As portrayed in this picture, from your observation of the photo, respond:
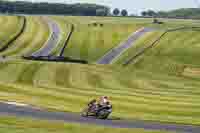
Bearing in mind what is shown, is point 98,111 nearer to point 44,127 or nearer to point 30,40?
point 44,127

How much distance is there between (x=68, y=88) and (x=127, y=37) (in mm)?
69796

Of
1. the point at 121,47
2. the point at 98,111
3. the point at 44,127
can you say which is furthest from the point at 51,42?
the point at 44,127

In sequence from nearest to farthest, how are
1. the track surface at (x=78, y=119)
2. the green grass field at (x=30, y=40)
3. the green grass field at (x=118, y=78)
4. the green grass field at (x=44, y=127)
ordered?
1. the green grass field at (x=44, y=127)
2. the track surface at (x=78, y=119)
3. the green grass field at (x=118, y=78)
4. the green grass field at (x=30, y=40)

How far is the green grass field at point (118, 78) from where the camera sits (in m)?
54.5

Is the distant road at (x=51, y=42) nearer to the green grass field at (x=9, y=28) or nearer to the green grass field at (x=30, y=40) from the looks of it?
the green grass field at (x=30, y=40)

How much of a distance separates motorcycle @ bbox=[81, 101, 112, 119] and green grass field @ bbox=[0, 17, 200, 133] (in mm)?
2293

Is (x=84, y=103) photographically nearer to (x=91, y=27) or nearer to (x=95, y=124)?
(x=95, y=124)

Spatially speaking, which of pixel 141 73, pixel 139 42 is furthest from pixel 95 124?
pixel 139 42

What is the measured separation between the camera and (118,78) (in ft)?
282

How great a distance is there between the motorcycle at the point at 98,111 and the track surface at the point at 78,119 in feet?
3.25

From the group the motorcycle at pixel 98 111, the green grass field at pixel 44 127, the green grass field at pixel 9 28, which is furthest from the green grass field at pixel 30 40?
the green grass field at pixel 44 127

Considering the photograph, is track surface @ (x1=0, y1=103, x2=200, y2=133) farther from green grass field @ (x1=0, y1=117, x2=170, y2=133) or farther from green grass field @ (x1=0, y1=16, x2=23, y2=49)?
green grass field @ (x1=0, y1=16, x2=23, y2=49)

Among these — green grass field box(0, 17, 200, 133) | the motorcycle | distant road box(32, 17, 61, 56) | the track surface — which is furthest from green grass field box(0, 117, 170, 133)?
distant road box(32, 17, 61, 56)

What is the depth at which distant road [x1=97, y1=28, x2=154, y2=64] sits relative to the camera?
119 metres
